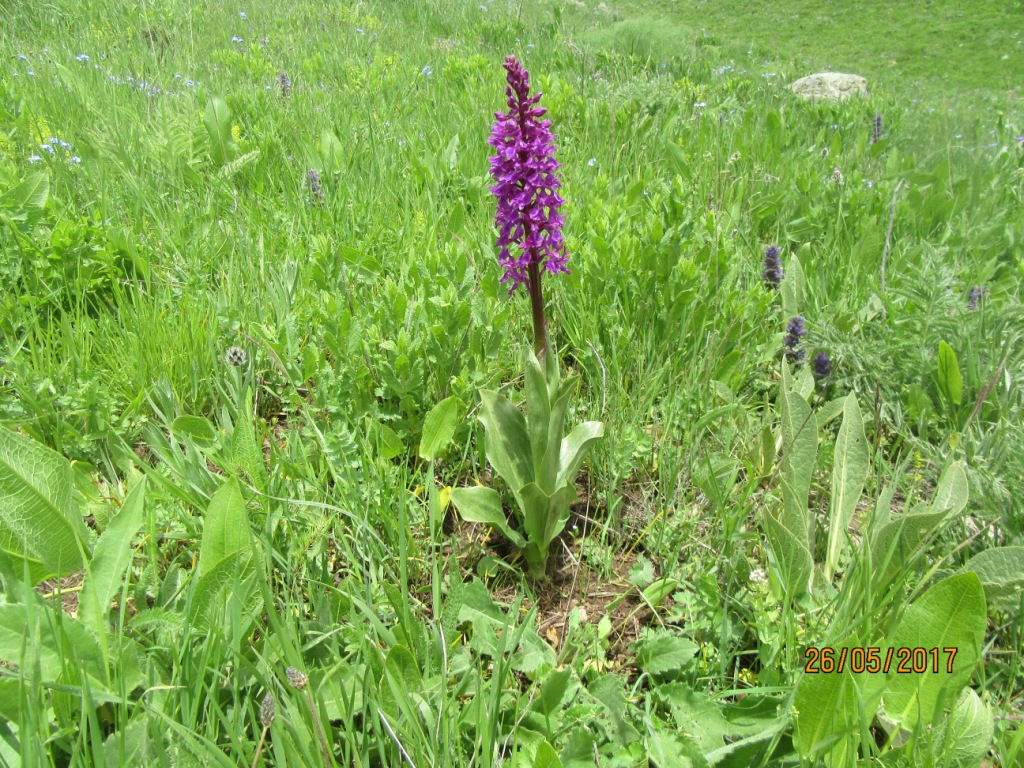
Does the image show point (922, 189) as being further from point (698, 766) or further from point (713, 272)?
point (698, 766)

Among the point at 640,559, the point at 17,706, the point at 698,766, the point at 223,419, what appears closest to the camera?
the point at 17,706

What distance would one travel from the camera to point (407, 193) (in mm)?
3207

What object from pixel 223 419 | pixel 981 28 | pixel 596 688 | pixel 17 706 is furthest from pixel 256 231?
pixel 981 28

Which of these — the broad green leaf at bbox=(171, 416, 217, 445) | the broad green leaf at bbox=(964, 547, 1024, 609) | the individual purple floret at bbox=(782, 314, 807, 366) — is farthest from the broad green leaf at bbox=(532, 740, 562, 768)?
the individual purple floret at bbox=(782, 314, 807, 366)

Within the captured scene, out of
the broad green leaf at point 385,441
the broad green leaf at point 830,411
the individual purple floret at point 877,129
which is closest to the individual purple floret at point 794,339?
the broad green leaf at point 830,411

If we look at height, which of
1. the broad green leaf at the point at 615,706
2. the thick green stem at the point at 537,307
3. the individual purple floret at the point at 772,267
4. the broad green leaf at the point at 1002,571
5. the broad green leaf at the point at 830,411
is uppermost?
the thick green stem at the point at 537,307

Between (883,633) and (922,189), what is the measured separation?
135 inches

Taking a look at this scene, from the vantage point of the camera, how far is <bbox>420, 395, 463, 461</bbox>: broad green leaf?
1971 millimetres

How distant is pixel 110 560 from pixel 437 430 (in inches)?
35.2

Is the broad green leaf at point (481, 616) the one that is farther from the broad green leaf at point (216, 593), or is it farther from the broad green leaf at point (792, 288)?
the broad green leaf at point (792, 288)

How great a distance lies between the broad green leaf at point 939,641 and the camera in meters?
1.31

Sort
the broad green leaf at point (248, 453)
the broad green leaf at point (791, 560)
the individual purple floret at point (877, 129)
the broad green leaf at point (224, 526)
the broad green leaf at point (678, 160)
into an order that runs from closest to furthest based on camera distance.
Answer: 1. the broad green leaf at point (224, 526)
2. the broad green leaf at point (791, 560)
3. the broad green leaf at point (248, 453)
4. the broad green leaf at point (678, 160)
5. the individual purple floret at point (877, 129)

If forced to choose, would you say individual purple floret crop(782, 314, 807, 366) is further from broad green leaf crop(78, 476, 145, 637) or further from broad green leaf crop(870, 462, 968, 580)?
broad green leaf crop(78, 476, 145, 637)

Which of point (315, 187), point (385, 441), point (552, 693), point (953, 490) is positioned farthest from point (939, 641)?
point (315, 187)
